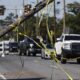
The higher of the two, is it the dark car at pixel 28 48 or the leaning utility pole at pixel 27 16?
the leaning utility pole at pixel 27 16

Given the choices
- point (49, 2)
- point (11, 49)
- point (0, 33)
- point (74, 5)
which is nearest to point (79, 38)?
point (0, 33)

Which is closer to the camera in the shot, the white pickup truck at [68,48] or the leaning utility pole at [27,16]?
the leaning utility pole at [27,16]

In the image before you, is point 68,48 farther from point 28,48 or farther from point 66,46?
point 28,48

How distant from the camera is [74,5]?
85.9 metres

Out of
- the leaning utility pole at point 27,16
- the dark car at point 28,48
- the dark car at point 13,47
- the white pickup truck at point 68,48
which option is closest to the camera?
the leaning utility pole at point 27,16

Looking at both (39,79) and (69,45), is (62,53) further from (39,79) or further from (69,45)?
(39,79)

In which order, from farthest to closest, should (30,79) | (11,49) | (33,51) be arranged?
(11,49), (33,51), (30,79)

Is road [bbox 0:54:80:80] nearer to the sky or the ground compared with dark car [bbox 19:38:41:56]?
nearer to the sky

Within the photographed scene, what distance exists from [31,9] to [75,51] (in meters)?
22.7

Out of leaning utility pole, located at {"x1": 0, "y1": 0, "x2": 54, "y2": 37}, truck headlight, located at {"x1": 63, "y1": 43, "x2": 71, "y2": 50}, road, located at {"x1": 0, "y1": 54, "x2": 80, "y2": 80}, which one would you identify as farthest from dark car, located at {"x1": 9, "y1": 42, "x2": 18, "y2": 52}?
leaning utility pole, located at {"x1": 0, "y1": 0, "x2": 54, "y2": 37}

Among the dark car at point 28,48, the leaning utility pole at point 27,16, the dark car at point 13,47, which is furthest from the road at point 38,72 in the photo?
the dark car at point 13,47

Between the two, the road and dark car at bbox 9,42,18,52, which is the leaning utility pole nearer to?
the road

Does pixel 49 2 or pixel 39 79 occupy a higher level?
pixel 49 2

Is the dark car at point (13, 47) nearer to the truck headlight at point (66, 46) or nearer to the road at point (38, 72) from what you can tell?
the truck headlight at point (66, 46)
